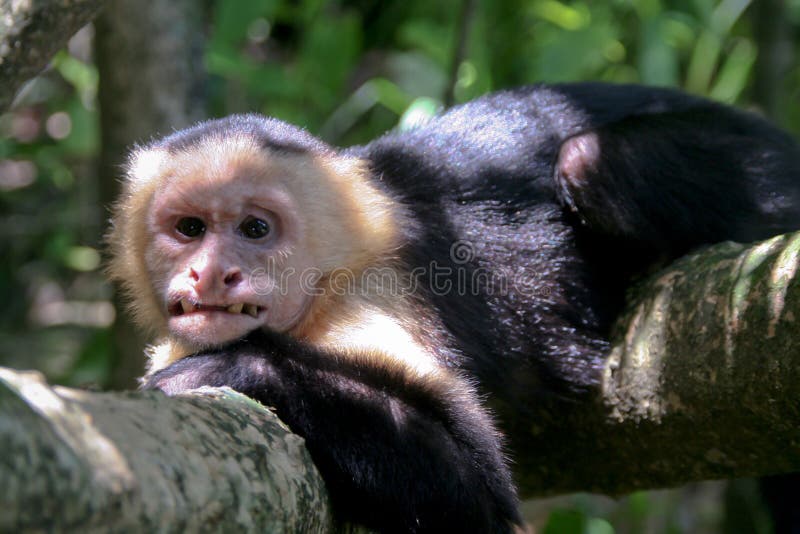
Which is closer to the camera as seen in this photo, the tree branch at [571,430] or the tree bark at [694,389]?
the tree branch at [571,430]

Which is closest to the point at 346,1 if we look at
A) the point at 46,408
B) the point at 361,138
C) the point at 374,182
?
the point at 361,138

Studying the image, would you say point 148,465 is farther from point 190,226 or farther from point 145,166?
point 145,166

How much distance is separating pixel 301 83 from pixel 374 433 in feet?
13.7

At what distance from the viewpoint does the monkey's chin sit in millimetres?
2861

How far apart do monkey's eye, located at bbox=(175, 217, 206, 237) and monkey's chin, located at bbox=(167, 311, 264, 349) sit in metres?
0.36

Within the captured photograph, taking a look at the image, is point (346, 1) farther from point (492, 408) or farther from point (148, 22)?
point (492, 408)

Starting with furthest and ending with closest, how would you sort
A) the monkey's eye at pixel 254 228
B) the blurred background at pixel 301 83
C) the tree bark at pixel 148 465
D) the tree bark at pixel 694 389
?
the blurred background at pixel 301 83, the monkey's eye at pixel 254 228, the tree bark at pixel 694 389, the tree bark at pixel 148 465

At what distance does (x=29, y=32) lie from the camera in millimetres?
2527

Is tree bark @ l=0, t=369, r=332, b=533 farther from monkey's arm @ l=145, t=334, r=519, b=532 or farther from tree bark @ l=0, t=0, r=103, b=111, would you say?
tree bark @ l=0, t=0, r=103, b=111

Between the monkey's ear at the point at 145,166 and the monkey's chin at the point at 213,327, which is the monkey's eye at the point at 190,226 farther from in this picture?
the monkey's chin at the point at 213,327

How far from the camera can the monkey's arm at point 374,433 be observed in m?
2.17

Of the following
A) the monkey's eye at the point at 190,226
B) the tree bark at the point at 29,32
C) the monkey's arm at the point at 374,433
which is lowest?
the monkey's arm at the point at 374,433

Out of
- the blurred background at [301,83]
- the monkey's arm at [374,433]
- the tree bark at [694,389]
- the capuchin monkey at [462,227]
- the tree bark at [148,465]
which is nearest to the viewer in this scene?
the tree bark at [148,465]

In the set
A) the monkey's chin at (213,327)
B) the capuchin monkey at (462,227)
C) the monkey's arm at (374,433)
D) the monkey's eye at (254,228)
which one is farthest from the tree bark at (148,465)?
the monkey's eye at (254,228)
